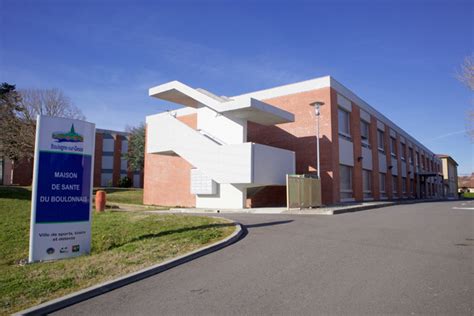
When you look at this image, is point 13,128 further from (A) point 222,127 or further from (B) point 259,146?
(B) point 259,146

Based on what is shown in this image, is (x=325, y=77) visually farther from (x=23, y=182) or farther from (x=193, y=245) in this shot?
(x=23, y=182)

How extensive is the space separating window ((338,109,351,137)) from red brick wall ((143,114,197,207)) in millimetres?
11070

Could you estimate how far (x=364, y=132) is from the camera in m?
30.7

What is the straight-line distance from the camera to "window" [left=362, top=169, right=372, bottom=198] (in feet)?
95.9

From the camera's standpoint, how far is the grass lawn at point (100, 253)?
5809 millimetres

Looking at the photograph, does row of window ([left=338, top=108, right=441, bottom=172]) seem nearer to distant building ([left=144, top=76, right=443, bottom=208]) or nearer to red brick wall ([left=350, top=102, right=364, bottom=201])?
distant building ([left=144, top=76, right=443, bottom=208])

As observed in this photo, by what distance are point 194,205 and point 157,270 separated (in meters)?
20.2

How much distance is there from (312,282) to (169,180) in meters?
24.6

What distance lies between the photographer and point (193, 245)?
820 cm

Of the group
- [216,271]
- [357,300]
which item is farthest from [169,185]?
[357,300]

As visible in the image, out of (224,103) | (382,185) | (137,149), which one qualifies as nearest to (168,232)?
(224,103)

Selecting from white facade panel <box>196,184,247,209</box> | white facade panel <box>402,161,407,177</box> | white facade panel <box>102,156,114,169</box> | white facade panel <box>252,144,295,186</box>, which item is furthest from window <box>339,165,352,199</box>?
white facade panel <box>102,156,114,169</box>

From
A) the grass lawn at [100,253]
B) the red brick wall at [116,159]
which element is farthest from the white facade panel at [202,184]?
the red brick wall at [116,159]

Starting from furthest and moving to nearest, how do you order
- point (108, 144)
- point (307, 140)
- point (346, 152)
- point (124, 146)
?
point (124, 146)
point (108, 144)
point (346, 152)
point (307, 140)
